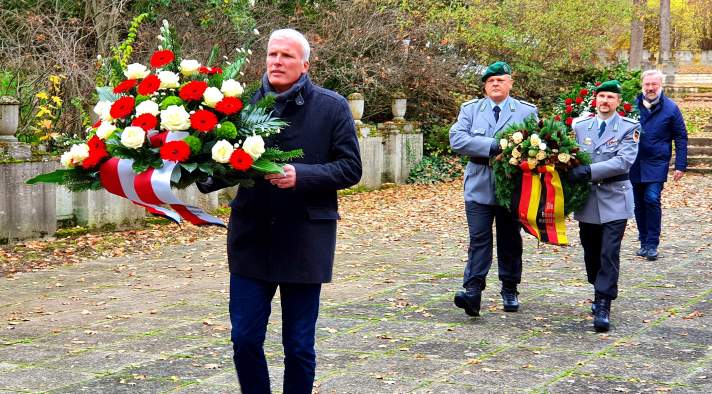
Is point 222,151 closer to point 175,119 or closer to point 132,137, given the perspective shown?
point 175,119

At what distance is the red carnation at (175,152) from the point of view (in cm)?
457

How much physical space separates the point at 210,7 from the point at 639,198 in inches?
369

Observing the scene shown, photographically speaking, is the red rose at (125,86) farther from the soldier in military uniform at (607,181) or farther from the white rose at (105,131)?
→ the soldier in military uniform at (607,181)

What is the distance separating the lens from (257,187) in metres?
4.96

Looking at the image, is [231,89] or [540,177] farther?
[540,177]

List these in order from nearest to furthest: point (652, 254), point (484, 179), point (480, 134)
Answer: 1. point (484, 179)
2. point (480, 134)
3. point (652, 254)

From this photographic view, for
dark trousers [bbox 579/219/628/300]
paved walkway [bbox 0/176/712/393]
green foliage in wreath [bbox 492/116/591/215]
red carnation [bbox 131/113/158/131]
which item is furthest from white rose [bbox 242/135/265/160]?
dark trousers [bbox 579/219/628/300]

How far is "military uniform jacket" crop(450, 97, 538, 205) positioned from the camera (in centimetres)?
800

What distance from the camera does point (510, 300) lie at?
836 centimetres

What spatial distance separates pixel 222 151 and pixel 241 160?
0.10 metres

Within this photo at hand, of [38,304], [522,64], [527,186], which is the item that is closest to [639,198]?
[527,186]

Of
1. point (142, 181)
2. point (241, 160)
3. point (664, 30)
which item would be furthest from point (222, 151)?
point (664, 30)

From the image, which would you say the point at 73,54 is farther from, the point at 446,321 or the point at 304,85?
the point at 304,85

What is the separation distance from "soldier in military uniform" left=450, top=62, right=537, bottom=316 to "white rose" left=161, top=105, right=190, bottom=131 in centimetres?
366
